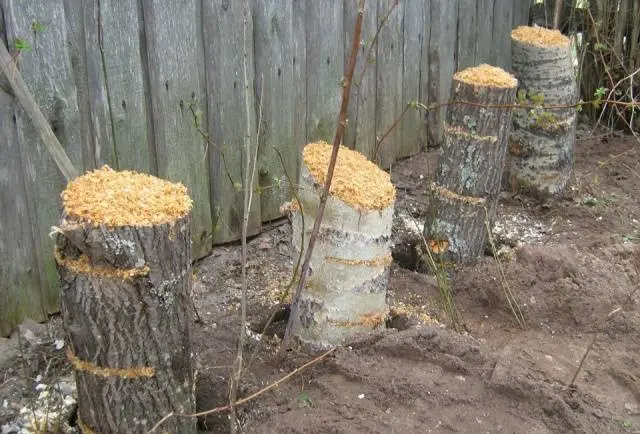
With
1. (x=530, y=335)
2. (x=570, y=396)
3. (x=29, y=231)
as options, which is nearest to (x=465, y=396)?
(x=570, y=396)

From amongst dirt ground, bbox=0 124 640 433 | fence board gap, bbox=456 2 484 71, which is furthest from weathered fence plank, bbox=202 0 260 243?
fence board gap, bbox=456 2 484 71

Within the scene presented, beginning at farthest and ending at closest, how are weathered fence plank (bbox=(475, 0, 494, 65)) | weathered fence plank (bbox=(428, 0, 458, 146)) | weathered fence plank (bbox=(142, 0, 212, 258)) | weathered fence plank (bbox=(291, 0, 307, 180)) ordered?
weathered fence plank (bbox=(475, 0, 494, 65)) < weathered fence plank (bbox=(428, 0, 458, 146)) < weathered fence plank (bbox=(291, 0, 307, 180)) < weathered fence plank (bbox=(142, 0, 212, 258))

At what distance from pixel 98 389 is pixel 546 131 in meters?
3.28

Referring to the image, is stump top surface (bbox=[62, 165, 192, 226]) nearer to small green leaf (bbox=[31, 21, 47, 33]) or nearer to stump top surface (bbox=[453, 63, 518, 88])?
small green leaf (bbox=[31, 21, 47, 33])

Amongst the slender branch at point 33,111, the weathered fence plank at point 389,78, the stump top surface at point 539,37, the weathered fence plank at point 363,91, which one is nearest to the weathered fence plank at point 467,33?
the stump top surface at point 539,37

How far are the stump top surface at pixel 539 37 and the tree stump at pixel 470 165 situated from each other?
928 mm

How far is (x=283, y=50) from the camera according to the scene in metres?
3.70

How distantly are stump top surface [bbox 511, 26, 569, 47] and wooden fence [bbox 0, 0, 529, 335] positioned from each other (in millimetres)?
630

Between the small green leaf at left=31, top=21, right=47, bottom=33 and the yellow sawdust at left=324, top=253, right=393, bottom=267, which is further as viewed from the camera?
the yellow sawdust at left=324, top=253, right=393, bottom=267

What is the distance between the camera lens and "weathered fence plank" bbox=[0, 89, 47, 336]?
104 inches

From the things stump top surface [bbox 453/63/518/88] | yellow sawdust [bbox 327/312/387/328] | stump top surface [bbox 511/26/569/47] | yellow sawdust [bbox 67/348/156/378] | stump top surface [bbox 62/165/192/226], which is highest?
stump top surface [bbox 511/26/569/47]

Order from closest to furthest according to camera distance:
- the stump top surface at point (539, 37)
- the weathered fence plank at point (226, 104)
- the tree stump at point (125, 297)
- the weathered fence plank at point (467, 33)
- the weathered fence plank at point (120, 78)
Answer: the tree stump at point (125, 297) < the weathered fence plank at point (120, 78) < the weathered fence plank at point (226, 104) < the stump top surface at point (539, 37) < the weathered fence plank at point (467, 33)

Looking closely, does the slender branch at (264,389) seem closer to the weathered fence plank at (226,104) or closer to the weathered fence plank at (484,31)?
the weathered fence plank at (226,104)

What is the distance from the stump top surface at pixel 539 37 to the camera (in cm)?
445
